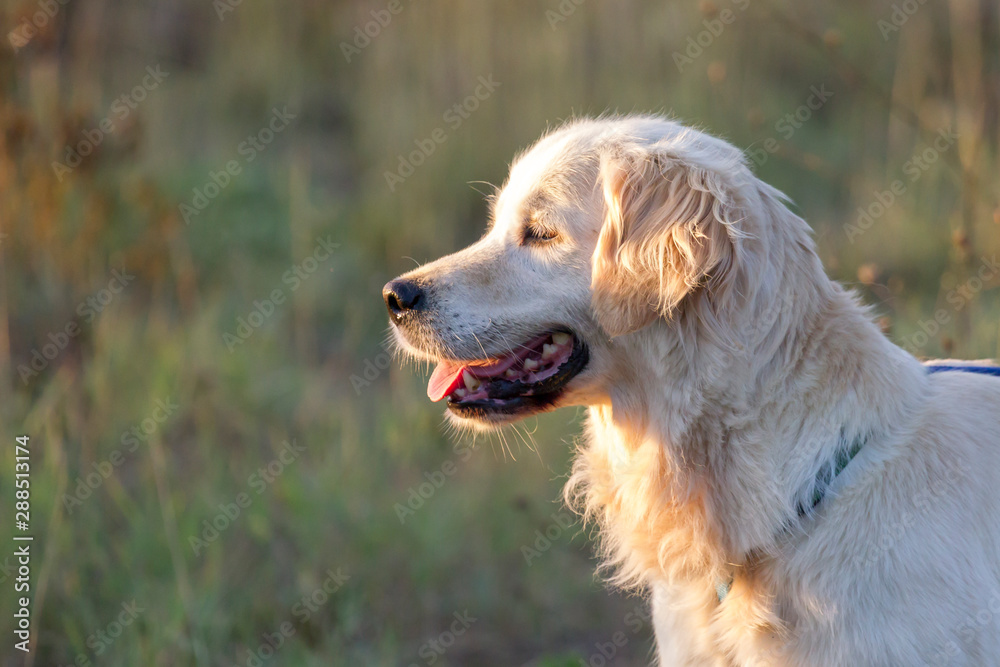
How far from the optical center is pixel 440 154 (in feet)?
20.4

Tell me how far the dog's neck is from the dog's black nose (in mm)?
581

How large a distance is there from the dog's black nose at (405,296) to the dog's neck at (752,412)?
58 cm

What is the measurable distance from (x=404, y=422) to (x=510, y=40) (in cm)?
365

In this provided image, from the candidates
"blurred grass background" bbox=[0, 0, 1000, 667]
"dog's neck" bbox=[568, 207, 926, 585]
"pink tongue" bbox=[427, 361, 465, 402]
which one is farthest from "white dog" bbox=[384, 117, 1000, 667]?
"blurred grass background" bbox=[0, 0, 1000, 667]

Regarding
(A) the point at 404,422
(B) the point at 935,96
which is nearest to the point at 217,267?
(A) the point at 404,422

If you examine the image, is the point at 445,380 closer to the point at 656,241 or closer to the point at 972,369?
the point at 656,241

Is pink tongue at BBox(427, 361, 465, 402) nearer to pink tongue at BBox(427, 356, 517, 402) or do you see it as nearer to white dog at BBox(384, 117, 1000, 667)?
pink tongue at BBox(427, 356, 517, 402)

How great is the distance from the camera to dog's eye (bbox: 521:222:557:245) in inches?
93.4

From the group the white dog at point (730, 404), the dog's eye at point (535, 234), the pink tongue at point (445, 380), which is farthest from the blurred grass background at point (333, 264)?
the dog's eye at point (535, 234)

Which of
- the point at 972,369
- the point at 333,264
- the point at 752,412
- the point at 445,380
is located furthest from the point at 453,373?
the point at 333,264

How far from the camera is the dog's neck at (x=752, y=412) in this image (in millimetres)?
2016

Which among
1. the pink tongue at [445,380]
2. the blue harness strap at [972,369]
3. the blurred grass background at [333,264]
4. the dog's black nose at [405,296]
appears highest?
the dog's black nose at [405,296]

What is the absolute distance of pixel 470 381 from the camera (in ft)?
8.13

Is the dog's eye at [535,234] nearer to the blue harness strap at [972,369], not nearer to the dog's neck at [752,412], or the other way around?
the dog's neck at [752,412]
